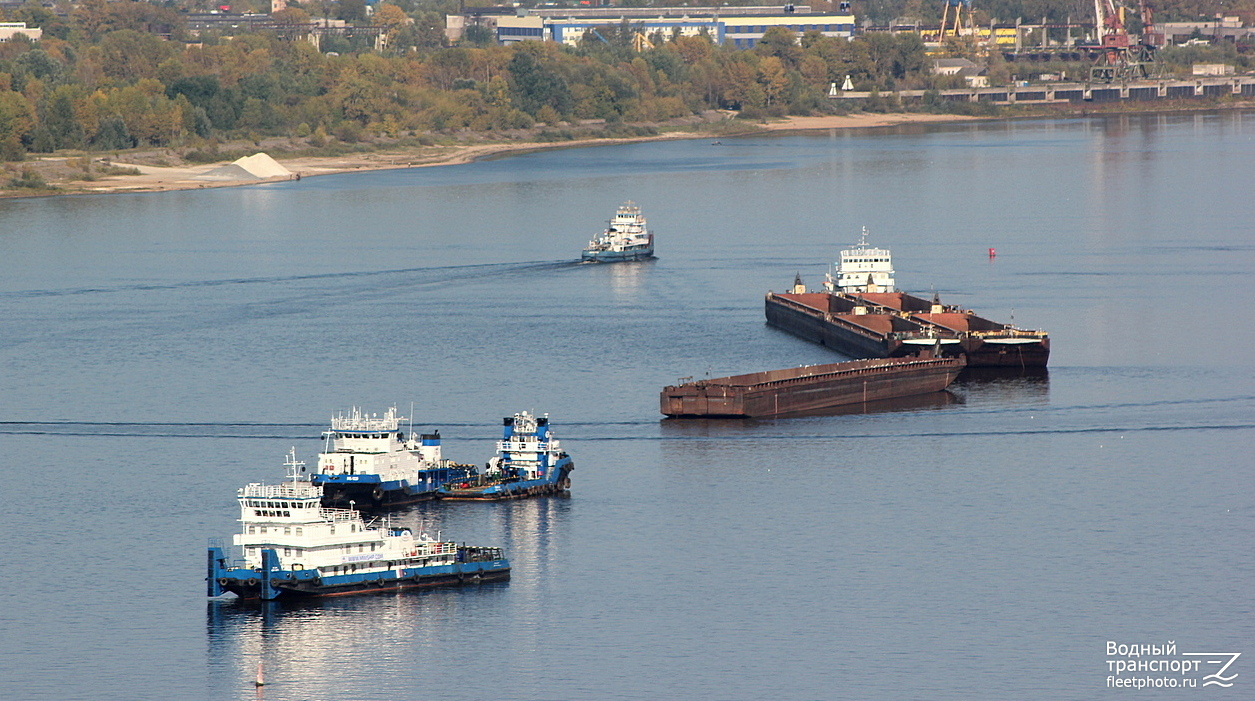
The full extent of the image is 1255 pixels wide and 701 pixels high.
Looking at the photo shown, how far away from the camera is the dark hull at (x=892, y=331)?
8425 cm

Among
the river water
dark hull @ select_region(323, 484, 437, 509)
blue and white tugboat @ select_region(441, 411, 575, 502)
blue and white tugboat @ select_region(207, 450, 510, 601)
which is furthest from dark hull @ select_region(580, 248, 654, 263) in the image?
blue and white tugboat @ select_region(207, 450, 510, 601)

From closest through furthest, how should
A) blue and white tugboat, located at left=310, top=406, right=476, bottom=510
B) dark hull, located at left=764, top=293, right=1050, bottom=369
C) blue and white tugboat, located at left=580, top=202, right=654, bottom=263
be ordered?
1. blue and white tugboat, located at left=310, top=406, right=476, bottom=510
2. dark hull, located at left=764, top=293, right=1050, bottom=369
3. blue and white tugboat, located at left=580, top=202, right=654, bottom=263

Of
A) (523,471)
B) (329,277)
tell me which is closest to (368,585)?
(523,471)

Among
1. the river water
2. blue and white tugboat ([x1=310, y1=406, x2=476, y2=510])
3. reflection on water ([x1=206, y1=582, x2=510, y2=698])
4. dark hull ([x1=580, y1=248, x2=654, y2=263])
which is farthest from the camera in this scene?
dark hull ([x1=580, y1=248, x2=654, y2=263])

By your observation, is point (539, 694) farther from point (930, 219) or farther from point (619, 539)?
point (930, 219)

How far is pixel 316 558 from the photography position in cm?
5153

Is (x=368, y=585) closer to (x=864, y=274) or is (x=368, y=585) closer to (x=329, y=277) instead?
(x=864, y=274)

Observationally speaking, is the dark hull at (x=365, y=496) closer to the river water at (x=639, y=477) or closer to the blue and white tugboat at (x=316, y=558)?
the river water at (x=639, y=477)

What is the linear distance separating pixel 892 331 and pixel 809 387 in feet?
54.2

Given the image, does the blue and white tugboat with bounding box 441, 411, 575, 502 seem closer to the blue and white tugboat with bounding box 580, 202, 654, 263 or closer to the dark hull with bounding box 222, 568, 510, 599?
the dark hull with bounding box 222, 568, 510, 599

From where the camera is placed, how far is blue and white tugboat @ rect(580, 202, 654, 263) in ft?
423

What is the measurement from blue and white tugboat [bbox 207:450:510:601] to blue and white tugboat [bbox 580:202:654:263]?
76724mm

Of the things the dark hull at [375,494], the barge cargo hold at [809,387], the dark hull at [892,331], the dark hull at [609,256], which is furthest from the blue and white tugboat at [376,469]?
the dark hull at [609,256]

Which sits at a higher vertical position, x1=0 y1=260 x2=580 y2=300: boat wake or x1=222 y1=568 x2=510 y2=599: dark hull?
x1=0 y1=260 x2=580 y2=300: boat wake
